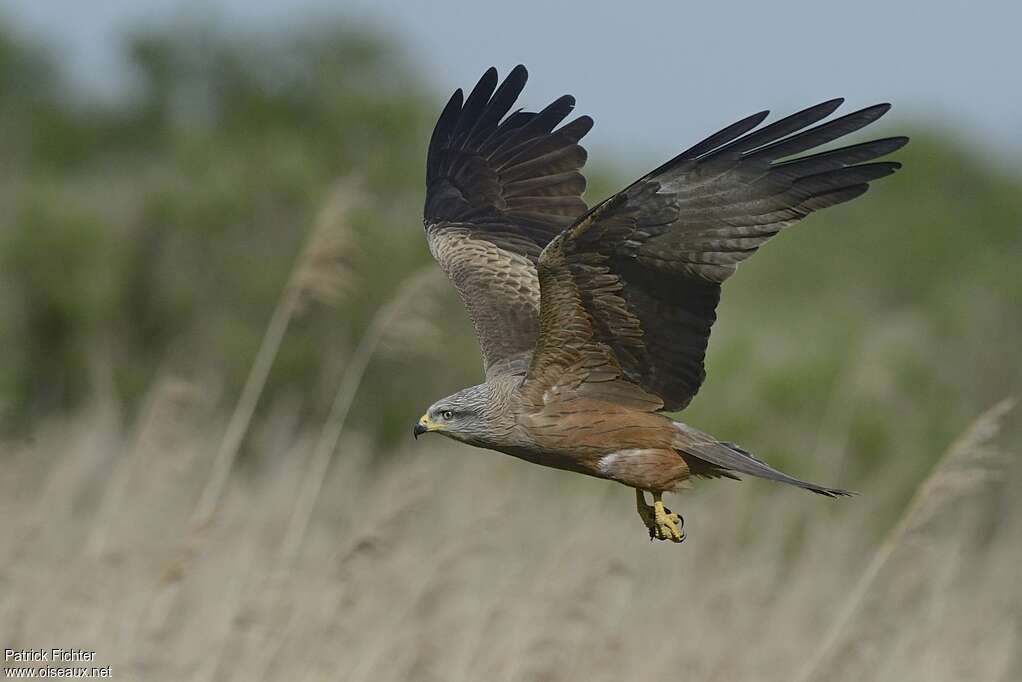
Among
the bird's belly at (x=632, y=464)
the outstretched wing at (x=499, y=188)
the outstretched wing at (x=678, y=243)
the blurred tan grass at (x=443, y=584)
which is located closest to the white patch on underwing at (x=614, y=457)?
the bird's belly at (x=632, y=464)

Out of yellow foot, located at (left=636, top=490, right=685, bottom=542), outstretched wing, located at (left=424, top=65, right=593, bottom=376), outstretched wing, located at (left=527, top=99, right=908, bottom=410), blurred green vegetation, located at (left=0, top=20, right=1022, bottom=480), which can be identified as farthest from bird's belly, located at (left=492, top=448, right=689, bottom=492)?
blurred green vegetation, located at (left=0, top=20, right=1022, bottom=480)

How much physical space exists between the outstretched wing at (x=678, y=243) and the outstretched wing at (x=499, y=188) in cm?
122

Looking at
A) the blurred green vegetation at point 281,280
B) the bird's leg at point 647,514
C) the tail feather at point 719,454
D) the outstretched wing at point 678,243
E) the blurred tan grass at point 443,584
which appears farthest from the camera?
the blurred green vegetation at point 281,280

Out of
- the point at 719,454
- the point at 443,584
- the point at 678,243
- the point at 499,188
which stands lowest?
the point at 443,584

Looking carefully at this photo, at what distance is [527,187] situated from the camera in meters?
7.92

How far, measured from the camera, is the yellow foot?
20.6 ft

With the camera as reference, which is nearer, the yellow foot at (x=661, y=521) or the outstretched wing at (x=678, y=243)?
the outstretched wing at (x=678, y=243)

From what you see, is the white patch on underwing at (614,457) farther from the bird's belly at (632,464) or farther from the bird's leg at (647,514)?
the bird's leg at (647,514)

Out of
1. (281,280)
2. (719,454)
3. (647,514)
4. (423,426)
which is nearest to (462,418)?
(423,426)

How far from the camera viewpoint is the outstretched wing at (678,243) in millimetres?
5449

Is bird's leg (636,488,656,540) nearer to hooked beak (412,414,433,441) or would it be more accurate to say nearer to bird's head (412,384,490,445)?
bird's head (412,384,490,445)

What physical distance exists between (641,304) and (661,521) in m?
0.92

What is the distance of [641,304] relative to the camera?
605 cm

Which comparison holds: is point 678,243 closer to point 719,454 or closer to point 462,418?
point 719,454
